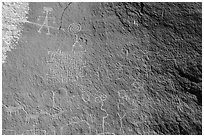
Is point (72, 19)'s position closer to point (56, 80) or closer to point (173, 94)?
point (56, 80)

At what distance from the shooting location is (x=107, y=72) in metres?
1.23

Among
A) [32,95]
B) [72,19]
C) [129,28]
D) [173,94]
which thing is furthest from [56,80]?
[173,94]

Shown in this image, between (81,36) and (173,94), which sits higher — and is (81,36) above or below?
above

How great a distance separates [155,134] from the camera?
1213 mm

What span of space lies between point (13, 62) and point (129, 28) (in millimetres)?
472

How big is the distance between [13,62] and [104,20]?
392 millimetres

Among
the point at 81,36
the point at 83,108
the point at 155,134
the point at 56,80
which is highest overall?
the point at 81,36

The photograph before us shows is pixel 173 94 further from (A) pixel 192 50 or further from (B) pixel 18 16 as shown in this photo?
(B) pixel 18 16

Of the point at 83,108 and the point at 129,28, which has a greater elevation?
the point at 129,28

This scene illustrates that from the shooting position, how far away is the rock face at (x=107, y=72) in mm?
1203

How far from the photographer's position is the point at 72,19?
1.24m

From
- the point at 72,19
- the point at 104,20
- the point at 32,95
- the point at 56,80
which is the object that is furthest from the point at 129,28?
the point at 32,95

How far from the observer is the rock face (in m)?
1.20

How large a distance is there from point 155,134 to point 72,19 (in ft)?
1.79
